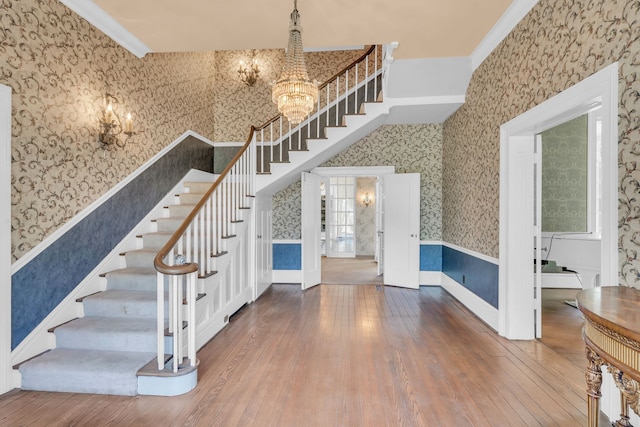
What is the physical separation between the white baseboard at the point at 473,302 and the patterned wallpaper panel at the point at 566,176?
1.88 m

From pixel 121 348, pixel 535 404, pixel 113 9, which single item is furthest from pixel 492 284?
pixel 113 9

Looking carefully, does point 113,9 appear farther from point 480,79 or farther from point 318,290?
point 318,290

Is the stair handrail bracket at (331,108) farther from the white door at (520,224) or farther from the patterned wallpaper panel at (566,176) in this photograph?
the patterned wallpaper panel at (566,176)

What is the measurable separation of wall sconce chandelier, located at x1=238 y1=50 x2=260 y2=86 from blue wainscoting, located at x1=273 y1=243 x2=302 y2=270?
319 cm

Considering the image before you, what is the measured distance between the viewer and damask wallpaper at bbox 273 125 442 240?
6.28 metres

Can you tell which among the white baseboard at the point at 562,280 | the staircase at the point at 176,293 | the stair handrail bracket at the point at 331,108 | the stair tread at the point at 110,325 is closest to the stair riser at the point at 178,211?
the staircase at the point at 176,293

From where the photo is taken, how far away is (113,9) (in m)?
3.09

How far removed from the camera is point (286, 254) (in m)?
6.41

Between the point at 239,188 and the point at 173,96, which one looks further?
the point at 173,96

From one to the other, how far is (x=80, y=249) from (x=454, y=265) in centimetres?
497

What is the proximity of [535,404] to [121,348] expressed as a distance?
10.7 feet

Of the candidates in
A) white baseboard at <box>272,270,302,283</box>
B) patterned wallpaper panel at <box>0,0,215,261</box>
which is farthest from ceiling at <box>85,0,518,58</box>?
white baseboard at <box>272,270,302,283</box>

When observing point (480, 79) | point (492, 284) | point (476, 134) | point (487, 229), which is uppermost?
point (480, 79)

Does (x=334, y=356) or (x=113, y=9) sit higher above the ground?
(x=113, y=9)
